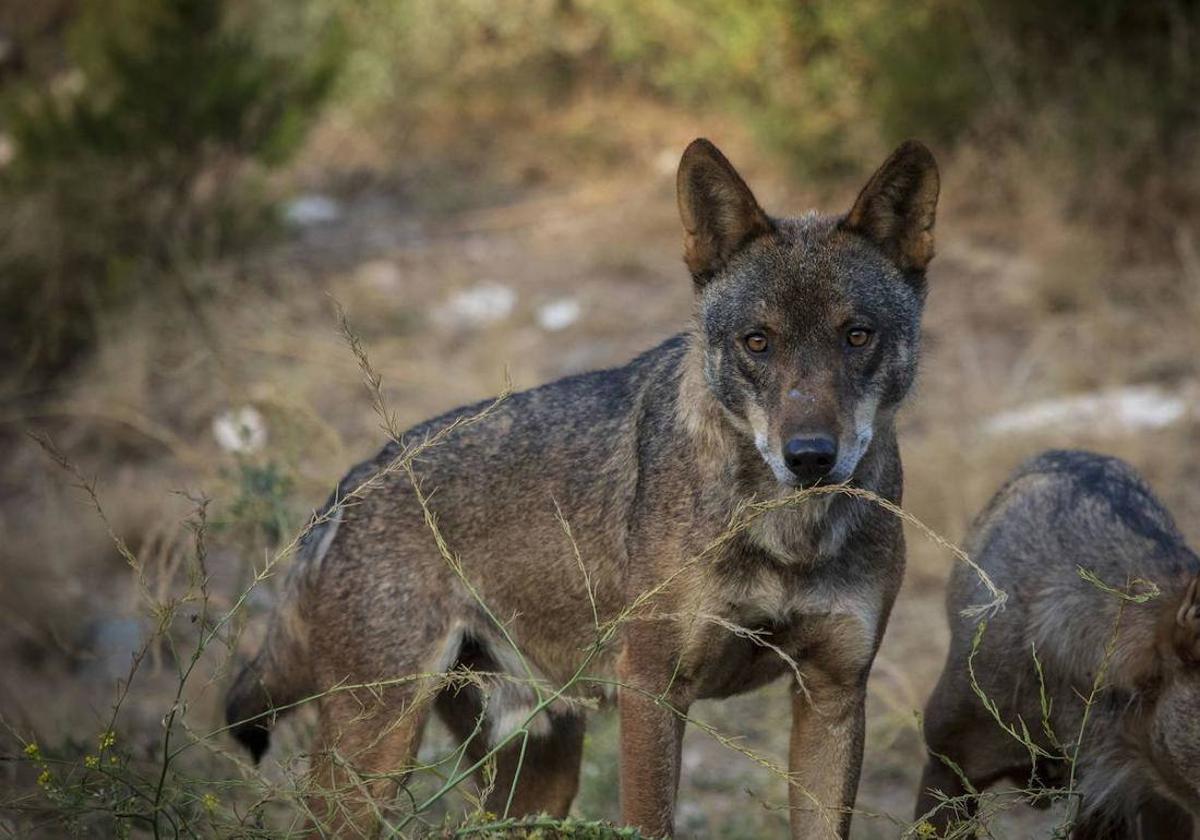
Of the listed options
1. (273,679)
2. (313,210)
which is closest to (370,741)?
(273,679)

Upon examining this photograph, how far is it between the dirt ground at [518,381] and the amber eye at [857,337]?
370 millimetres

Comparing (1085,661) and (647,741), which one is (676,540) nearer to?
(647,741)

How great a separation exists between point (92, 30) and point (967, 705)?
9.96 m

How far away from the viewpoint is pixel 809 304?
4367mm

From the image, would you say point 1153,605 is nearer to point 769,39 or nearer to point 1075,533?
point 1075,533

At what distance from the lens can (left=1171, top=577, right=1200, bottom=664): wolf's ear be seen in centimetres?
443

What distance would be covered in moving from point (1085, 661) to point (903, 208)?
159 centimetres

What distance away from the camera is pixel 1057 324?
10180 mm

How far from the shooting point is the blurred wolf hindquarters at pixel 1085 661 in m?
4.58

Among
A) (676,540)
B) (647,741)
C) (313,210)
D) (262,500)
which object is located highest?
(313,210)

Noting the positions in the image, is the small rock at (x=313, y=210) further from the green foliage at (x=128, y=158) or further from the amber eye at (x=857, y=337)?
the amber eye at (x=857, y=337)

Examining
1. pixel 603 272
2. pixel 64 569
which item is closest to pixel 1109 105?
pixel 603 272

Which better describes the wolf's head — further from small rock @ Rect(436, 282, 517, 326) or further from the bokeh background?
small rock @ Rect(436, 282, 517, 326)

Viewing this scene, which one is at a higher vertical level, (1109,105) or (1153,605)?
(1109,105)
